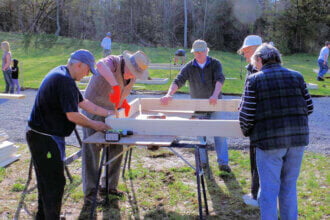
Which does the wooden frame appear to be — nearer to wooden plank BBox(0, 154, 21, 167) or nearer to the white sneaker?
the white sneaker

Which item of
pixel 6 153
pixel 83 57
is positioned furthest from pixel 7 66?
pixel 83 57

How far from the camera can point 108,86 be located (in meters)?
3.91

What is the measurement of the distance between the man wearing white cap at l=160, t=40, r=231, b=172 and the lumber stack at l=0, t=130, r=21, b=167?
2.65m

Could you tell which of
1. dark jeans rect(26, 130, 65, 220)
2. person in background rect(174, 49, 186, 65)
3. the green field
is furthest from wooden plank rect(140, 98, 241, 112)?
person in background rect(174, 49, 186, 65)

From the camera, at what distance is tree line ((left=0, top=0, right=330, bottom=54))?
100.0 ft

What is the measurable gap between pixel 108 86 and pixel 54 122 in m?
1.13

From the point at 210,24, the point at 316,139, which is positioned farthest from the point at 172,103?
the point at 210,24

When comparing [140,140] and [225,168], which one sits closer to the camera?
[140,140]

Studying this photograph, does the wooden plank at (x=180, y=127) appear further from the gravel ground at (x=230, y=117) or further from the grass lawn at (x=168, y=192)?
the gravel ground at (x=230, y=117)

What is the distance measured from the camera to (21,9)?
99.7 feet

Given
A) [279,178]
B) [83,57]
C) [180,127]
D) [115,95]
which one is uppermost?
[83,57]

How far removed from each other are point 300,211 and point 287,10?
30516mm

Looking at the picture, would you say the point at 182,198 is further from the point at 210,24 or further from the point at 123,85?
the point at 210,24

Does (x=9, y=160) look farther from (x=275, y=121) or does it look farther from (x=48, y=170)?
(x=275, y=121)
